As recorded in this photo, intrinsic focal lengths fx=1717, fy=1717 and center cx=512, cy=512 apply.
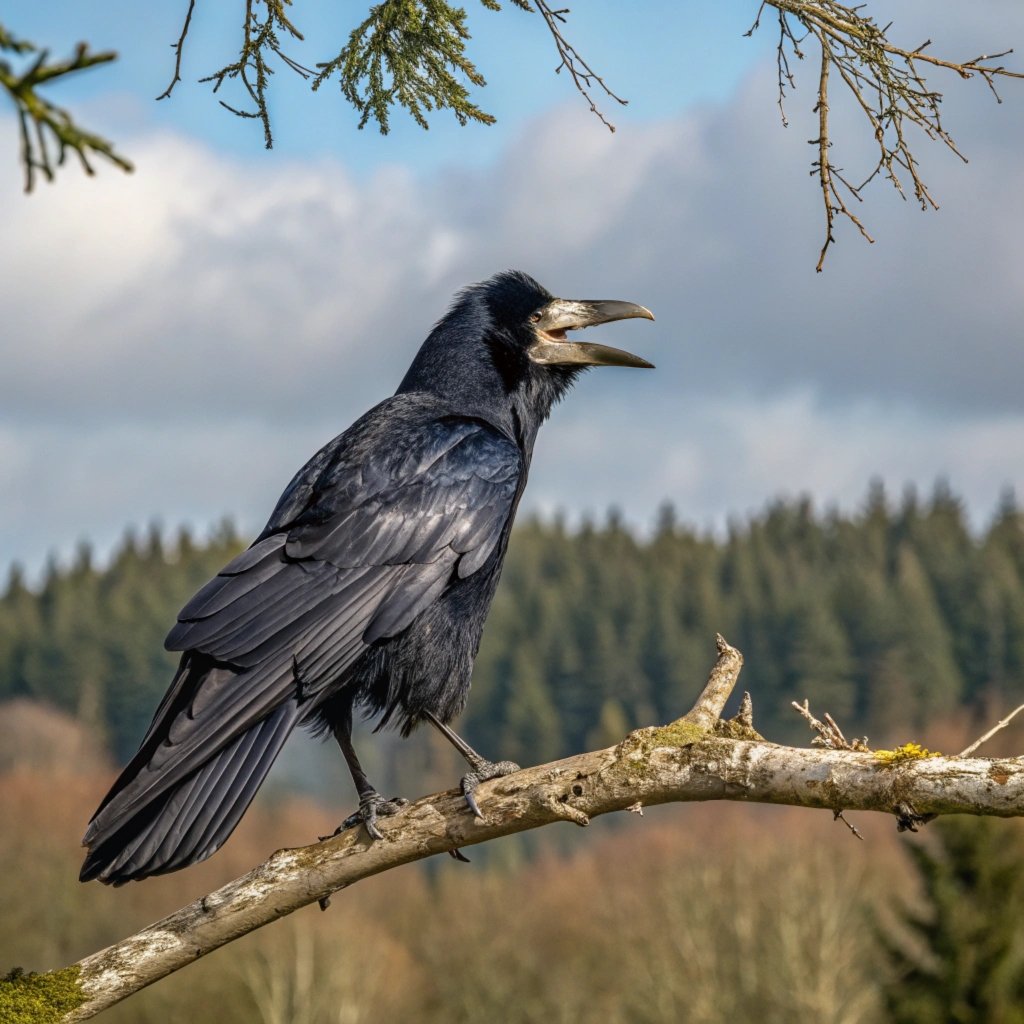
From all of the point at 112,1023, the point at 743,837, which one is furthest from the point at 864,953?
the point at 112,1023

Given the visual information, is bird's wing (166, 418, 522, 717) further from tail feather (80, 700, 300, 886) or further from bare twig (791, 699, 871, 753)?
bare twig (791, 699, 871, 753)

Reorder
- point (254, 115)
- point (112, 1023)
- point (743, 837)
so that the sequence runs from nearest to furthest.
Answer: point (254, 115)
point (112, 1023)
point (743, 837)

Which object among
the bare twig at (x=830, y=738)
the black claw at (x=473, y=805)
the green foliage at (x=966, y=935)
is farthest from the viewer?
the green foliage at (x=966, y=935)

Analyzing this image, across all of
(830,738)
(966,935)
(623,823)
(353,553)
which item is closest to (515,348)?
(353,553)

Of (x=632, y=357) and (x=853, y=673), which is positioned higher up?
(x=632, y=357)

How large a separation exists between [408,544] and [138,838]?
1.88 m

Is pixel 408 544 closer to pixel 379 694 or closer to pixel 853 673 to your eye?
pixel 379 694

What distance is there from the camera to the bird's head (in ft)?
28.1

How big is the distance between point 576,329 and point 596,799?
381cm

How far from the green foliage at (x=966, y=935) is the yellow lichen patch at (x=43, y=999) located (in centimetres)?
2567

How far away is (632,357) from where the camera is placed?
902 centimetres

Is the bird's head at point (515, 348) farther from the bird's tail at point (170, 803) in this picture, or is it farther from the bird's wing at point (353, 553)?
the bird's tail at point (170, 803)

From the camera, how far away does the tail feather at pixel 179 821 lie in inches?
248

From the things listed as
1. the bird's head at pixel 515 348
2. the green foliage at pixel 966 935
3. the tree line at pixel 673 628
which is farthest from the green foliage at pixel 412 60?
the tree line at pixel 673 628
